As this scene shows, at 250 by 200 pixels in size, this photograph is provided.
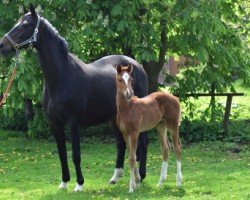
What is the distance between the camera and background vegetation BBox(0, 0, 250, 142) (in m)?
12.2

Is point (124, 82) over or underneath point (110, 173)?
over

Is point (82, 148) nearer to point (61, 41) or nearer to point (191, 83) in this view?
point (191, 83)

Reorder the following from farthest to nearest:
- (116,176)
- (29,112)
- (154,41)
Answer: (29,112) → (154,41) → (116,176)

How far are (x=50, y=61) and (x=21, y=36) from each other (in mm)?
559

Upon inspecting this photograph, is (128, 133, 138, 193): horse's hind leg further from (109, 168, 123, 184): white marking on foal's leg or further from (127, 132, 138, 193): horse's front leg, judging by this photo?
(109, 168, 123, 184): white marking on foal's leg

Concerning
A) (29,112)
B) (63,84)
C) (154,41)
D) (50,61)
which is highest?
(154,41)

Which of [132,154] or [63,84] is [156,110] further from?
[63,84]

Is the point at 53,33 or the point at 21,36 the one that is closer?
the point at 21,36

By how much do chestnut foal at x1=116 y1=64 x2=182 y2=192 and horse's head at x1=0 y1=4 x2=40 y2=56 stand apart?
54.7 inches

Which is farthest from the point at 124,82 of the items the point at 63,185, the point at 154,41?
the point at 154,41

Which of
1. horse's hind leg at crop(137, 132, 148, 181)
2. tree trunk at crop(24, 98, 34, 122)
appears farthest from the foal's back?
tree trunk at crop(24, 98, 34, 122)

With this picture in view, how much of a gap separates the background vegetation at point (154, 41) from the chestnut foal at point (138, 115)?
3.41 m

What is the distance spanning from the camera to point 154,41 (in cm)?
1288

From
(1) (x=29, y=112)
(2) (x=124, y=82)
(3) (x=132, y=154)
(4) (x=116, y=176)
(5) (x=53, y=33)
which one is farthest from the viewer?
(1) (x=29, y=112)
